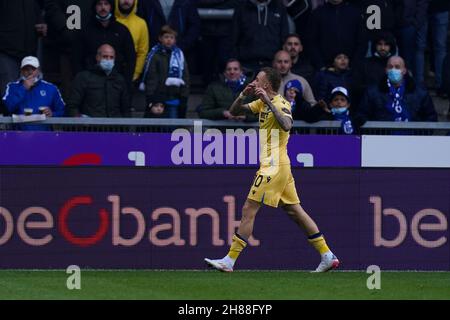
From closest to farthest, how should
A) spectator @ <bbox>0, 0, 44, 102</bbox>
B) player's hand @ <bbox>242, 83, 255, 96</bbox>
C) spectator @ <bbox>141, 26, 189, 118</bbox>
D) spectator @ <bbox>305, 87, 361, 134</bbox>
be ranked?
player's hand @ <bbox>242, 83, 255, 96</bbox> < spectator @ <bbox>305, 87, 361, 134</bbox> < spectator @ <bbox>141, 26, 189, 118</bbox> < spectator @ <bbox>0, 0, 44, 102</bbox>

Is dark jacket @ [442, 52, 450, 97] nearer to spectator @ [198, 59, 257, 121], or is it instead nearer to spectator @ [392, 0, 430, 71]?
spectator @ [392, 0, 430, 71]

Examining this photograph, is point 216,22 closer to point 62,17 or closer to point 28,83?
point 62,17

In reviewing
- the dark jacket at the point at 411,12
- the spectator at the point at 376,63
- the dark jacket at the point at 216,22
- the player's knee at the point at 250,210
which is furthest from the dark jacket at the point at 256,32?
the player's knee at the point at 250,210

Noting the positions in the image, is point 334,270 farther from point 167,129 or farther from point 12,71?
point 12,71

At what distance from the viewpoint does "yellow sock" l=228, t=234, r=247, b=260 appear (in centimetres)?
1352

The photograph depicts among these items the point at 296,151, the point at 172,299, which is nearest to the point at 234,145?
the point at 296,151

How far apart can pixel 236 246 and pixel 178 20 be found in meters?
4.87

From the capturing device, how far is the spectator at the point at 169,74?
1656 centimetres

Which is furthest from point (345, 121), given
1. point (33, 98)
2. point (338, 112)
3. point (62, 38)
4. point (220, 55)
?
point (62, 38)

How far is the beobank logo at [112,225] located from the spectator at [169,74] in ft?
6.77

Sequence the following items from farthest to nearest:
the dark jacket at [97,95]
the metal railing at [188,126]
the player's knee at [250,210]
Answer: the dark jacket at [97,95]
the metal railing at [188,126]
the player's knee at [250,210]

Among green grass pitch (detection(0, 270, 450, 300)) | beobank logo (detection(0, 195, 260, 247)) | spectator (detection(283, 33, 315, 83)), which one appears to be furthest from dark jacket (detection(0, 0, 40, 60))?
green grass pitch (detection(0, 270, 450, 300))

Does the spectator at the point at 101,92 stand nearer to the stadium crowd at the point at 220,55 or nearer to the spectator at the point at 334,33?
the stadium crowd at the point at 220,55

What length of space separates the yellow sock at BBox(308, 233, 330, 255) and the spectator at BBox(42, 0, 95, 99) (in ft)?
15.8
